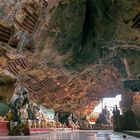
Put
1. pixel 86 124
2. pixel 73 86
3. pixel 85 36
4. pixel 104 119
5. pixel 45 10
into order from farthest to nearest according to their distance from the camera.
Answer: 1. pixel 104 119
2. pixel 86 124
3. pixel 73 86
4. pixel 85 36
5. pixel 45 10

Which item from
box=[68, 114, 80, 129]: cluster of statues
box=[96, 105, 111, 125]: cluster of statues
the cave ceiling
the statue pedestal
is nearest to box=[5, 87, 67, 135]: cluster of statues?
the statue pedestal

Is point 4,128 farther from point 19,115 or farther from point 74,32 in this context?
point 74,32

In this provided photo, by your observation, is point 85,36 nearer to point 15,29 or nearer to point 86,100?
point 15,29

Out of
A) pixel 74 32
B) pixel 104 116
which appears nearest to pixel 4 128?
pixel 74 32

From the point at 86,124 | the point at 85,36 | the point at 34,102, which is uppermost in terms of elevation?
the point at 85,36

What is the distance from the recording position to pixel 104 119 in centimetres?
4028

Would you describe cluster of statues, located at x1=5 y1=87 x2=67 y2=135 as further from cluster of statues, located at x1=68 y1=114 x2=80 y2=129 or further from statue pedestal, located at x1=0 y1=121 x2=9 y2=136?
cluster of statues, located at x1=68 y1=114 x2=80 y2=129

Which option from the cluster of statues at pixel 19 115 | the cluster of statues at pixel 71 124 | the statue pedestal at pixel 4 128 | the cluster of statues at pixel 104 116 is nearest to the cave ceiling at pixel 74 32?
the statue pedestal at pixel 4 128

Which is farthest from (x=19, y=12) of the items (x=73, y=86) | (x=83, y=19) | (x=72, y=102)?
(x=72, y=102)

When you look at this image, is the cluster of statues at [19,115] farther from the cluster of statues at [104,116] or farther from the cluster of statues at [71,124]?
the cluster of statues at [104,116]

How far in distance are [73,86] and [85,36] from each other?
44.0 ft

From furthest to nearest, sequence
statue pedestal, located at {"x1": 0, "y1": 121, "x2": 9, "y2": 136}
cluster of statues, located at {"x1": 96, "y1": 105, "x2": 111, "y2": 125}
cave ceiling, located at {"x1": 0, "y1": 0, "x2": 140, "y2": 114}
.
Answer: cluster of statues, located at {"x1": 96, "y1": 105, "x2": 111, "y2": 125} < statue pedestal, located at {"x1": 0, "y1": 121, "x2": 9, "y2": 136} < cave ceiling, located at {"x1": 0, "y1": 0, "x2": 140, "y2": 114}

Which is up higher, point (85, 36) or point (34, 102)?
point (85, 36)

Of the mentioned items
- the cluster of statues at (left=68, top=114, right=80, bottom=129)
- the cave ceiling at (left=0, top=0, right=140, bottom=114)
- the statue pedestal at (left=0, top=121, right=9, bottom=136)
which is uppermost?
the cave ceiling at (left=0, top=0, right=140, bottom=114)
